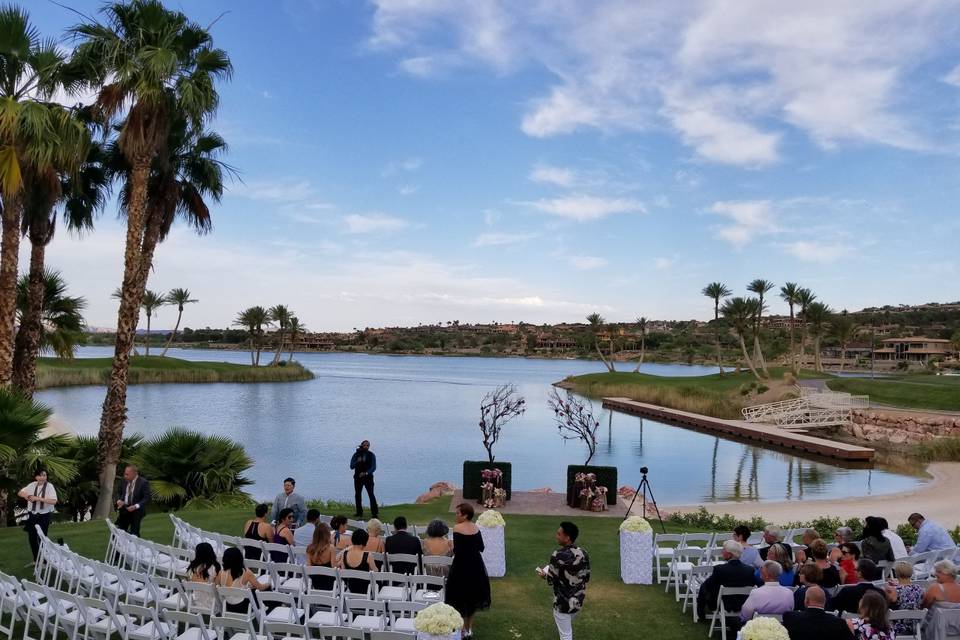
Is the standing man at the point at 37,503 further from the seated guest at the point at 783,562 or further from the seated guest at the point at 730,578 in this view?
the seated guest at the point at 783,562

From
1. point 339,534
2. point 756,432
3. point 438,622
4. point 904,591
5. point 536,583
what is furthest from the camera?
point 756,432

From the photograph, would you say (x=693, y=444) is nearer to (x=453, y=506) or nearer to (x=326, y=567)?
(x=453, y=506)

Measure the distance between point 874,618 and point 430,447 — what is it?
32409 mm

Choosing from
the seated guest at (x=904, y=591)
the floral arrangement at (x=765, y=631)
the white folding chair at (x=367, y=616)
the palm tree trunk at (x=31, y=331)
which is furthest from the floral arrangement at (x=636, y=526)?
the palm tree trunk at (x=31, y=331)

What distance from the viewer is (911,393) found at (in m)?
49.9

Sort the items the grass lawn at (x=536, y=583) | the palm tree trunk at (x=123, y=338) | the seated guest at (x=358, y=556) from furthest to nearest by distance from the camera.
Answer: the palm tree trunk at (x=123, y=338), the grass lawn at (x=536, y=583), the seated guest at (x=358, y=556)

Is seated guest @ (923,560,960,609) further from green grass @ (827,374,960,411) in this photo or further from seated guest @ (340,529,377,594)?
green grass @ (827,374,960,411)

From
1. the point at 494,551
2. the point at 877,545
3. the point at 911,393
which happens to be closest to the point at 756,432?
the point at 911,393

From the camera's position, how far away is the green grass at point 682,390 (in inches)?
2206

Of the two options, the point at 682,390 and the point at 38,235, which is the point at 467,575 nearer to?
the point at 38,235

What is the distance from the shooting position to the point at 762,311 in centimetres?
7750

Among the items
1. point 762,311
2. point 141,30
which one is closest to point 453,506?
point 141,30

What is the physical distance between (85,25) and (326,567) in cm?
1449

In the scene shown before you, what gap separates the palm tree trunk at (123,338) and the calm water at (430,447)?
312 inches
